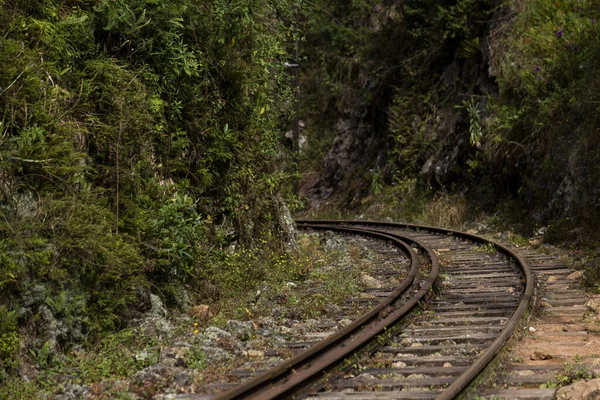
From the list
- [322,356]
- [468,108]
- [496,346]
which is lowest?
[322,356]

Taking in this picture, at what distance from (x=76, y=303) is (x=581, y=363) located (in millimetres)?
4500

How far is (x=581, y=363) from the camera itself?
6324 millimetres

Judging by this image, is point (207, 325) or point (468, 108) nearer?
point (207, 325)

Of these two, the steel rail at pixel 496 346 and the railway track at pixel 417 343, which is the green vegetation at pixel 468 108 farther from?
the railway track at pixel 417 343

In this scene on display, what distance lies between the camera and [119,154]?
8406mm

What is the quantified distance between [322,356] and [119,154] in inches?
133

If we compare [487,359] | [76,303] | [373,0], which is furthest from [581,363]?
[373,0]

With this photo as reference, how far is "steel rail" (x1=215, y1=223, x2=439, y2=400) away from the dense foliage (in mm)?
2021

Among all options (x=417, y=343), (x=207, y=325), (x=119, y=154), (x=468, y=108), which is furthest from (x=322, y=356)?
(x=468, y=108)

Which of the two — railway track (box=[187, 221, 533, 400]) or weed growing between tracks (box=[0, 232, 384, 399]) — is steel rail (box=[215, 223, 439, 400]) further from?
weed growing between tracks (box=[0, 232, 384, 399])

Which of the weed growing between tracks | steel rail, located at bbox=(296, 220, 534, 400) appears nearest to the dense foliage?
the weed growing between tracks

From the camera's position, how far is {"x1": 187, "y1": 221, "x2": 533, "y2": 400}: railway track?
228 inches

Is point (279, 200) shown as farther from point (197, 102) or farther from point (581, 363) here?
point (581, 363)

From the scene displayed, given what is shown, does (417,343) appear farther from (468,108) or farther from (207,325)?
(468,108)
